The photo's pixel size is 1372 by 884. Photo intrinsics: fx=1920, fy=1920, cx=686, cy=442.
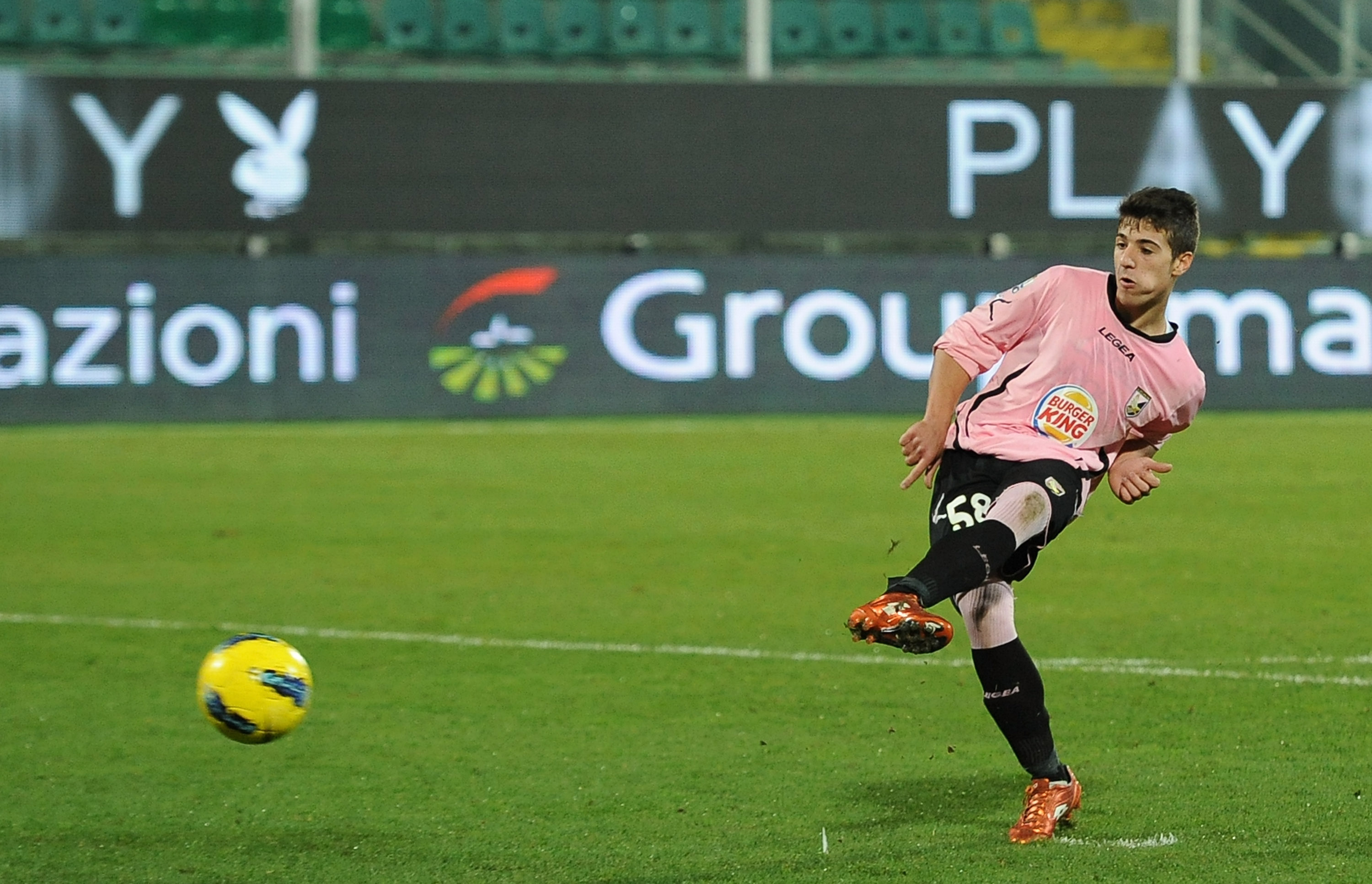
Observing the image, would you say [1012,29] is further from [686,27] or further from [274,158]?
[274,158]

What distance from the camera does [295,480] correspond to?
15.1 metres

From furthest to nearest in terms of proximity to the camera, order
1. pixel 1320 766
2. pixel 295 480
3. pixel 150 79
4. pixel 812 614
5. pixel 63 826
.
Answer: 1. pixel 150 79
2. pixel 295 480
3. pixel 812 614
4. pixel 1320 766
5. pixel 63 826

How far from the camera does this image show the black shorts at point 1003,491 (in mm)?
4984

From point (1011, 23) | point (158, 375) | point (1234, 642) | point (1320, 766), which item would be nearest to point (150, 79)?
point (158, 375)

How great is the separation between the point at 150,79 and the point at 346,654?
13.0 m

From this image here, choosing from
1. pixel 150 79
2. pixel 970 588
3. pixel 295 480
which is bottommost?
pixel 295 480

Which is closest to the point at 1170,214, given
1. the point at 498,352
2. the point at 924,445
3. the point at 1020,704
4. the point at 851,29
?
the point at 924,445

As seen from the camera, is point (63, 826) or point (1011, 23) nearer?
point (63, 826)

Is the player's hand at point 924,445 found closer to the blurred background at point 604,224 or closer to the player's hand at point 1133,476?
the player's hand at point 1133,476

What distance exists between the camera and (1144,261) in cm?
498

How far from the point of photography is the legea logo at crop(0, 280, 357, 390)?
19.3 m

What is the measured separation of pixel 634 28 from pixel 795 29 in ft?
7.06

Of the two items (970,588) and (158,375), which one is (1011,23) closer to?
(158,375)

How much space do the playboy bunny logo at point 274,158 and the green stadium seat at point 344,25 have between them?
9.43 feet
